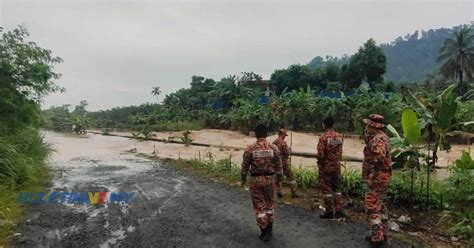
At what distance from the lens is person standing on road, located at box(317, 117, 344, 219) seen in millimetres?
7348

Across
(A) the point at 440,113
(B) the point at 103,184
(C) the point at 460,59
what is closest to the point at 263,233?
(A) the point at 440,113

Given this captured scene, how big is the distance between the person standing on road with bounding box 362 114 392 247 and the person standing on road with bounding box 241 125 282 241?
1.44 m

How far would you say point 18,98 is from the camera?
439 inches

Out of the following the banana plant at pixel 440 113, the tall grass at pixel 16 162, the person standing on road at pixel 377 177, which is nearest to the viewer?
the person standing on road at pixel 377 177

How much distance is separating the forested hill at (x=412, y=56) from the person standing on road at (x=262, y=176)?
87.4 meters

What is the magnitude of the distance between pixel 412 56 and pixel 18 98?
111 metres

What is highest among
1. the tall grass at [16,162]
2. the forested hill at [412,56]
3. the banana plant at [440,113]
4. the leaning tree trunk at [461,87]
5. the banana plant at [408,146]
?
the forested hill at [412,56]

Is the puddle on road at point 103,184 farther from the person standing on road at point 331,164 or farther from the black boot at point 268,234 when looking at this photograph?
the person standing on road at point 331,164

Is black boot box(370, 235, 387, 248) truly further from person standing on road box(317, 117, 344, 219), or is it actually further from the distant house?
the distant house

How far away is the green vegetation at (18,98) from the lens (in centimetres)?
1014

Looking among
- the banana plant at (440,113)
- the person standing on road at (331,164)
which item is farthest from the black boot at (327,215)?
the banana plant at (440,113)

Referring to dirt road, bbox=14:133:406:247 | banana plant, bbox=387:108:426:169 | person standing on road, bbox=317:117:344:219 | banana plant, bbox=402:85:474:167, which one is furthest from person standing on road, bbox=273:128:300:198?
banana plant, bbox=402:85:474:167

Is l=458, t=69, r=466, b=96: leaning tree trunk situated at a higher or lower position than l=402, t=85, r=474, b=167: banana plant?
higher

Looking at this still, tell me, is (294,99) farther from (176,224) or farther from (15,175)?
(176,224)
